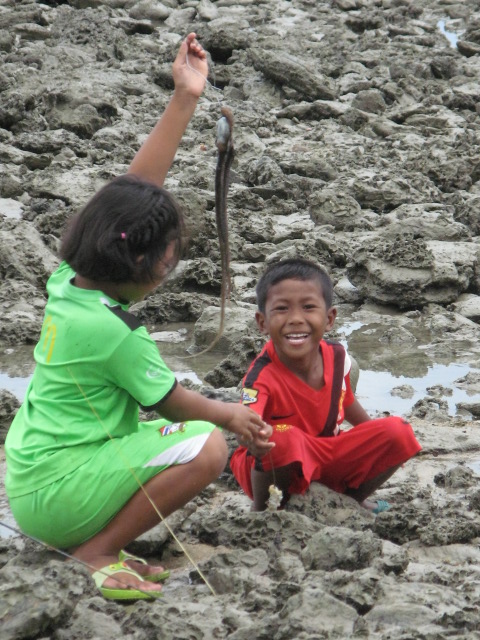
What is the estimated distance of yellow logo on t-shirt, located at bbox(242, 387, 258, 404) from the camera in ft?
10.5

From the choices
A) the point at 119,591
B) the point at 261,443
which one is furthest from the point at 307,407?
the point at 119,591

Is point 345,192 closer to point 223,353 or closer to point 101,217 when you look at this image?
point 223,353

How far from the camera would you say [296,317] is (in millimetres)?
3312

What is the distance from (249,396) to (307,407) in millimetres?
244

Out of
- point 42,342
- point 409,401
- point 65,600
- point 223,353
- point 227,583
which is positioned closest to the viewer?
point 65,600

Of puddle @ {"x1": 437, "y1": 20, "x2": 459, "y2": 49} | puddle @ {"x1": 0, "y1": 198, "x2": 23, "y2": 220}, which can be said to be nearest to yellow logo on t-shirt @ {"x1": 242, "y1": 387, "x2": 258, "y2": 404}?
puddle @ {"x1": 0, "y1": 198, "x2": 23, "y2": 220}

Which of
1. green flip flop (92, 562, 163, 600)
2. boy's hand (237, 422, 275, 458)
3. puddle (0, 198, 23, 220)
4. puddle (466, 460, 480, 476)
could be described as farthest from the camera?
puddle (0, 198, 23, 220)

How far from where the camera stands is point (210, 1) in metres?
14.4

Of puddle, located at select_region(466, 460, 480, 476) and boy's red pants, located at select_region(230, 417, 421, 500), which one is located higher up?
boy's red pants, located at select_region(230, 417, 421, 500)

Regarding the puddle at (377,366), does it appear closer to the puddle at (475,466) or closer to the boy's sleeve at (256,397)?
the puddle at (475,466)

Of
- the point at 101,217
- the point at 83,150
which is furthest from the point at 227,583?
the point at 83,150

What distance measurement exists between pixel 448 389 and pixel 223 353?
124cm

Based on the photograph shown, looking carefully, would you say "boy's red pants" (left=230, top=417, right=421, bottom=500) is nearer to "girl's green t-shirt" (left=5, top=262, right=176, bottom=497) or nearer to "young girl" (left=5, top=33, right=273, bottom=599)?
"young girl" (left=5, top=33, right=273, bottom=599)

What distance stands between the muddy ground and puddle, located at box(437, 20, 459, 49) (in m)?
0.06
